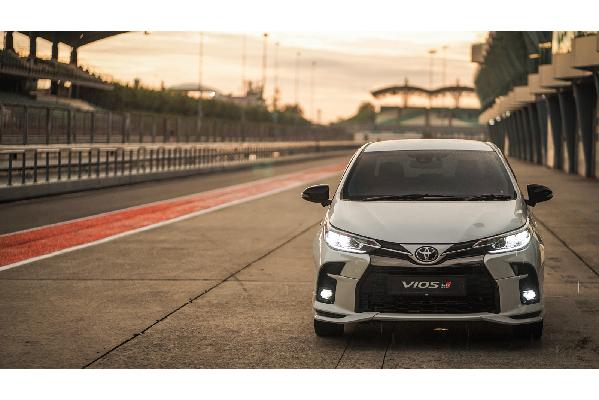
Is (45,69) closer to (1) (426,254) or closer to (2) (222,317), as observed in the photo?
(2) (222,317)

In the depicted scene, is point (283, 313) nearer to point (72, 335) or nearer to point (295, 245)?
point (72, 335)

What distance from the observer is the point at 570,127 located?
49656 millimetres

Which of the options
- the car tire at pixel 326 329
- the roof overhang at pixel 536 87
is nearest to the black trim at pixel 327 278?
the car tire at pixel 326 329

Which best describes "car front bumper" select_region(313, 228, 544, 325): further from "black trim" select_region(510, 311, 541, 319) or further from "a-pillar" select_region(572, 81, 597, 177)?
"a-pillar" select_region(572, 81, 597, 177)

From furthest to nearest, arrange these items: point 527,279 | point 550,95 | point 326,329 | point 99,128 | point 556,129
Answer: point 550,95, point 556,129, point 99,128, point 326,329, point 527,279

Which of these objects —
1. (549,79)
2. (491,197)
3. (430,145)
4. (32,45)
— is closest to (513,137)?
(32,45)

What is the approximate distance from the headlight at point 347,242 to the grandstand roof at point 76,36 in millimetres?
65076

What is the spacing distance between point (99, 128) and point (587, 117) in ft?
65.7

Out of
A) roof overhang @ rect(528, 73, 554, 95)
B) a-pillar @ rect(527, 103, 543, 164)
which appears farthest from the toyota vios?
a-pillar @ rect(527, 103, 543, 164)

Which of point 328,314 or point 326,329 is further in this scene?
point 326,329

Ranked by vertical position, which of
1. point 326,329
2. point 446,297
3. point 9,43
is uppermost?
point 9,43

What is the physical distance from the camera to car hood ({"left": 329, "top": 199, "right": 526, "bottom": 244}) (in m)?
7.57

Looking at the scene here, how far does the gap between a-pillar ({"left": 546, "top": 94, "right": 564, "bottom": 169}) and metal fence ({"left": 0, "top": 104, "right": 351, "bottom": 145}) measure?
62.7 ft
